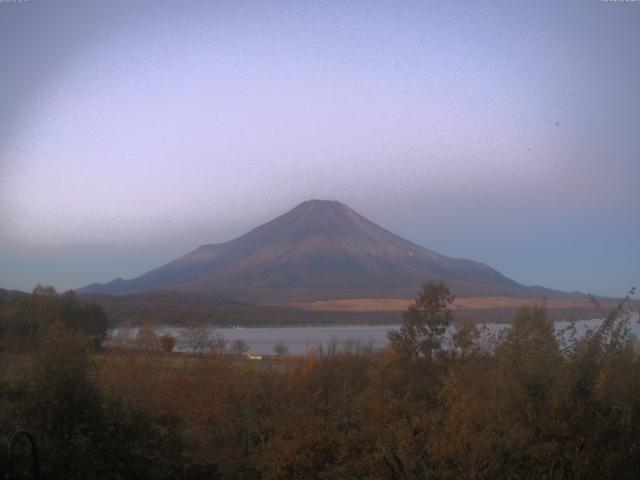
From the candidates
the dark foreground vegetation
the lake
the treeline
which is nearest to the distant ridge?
the lake

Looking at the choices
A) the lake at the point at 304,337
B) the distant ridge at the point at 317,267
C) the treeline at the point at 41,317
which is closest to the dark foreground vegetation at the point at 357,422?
the lake at the point at 304,337

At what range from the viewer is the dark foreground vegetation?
9.70 meters

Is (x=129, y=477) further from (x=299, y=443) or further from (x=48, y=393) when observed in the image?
(x=299, y=443)

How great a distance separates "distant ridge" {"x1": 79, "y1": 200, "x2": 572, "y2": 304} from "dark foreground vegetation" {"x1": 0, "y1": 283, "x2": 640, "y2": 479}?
83411 mm

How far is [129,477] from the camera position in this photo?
381 inches

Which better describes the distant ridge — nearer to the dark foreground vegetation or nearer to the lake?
the lake

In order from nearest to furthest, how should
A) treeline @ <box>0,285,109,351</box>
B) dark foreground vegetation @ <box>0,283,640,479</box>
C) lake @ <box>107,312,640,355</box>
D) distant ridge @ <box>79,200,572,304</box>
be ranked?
dark foreground vegetation @ <box>0,283,640,479</box>
lake @ <box>107,312,640,355</box>
treeline @ <box>0,285,109,351</box>
distant ridge @ <box>79,200,572,304</box>

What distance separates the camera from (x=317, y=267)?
138 meters

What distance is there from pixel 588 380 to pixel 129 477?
6314 millimetres

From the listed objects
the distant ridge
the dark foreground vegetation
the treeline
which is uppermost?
the distant ridge

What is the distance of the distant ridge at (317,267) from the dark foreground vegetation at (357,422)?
83411 millimetres

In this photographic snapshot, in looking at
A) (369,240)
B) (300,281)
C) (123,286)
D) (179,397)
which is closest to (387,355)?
(179,397)

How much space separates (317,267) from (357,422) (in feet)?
410

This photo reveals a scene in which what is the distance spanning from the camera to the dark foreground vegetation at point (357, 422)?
9.70 metres
